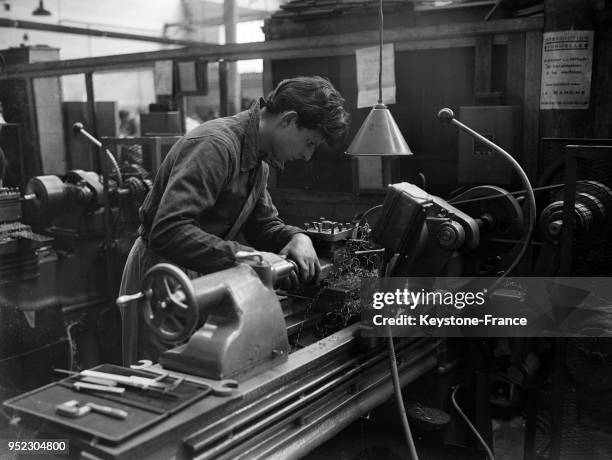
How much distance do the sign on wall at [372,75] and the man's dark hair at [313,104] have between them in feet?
3.32

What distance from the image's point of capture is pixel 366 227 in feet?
5.89

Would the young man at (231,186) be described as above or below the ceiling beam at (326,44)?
below

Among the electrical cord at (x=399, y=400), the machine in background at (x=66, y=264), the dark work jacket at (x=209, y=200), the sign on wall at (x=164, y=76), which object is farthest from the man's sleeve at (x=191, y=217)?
the sign on wall at (x=164, y=76)

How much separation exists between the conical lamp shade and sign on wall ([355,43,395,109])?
796mm

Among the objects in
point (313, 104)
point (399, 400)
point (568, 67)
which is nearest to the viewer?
point (399, 400)

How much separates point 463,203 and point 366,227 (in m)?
0.32

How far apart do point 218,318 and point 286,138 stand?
0.68m

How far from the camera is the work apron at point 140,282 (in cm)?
176

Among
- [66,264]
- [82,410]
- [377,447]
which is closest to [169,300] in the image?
[82,410]

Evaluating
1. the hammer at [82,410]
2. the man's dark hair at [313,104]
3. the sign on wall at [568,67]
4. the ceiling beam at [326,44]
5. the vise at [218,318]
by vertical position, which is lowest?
the hammer at [82,410]

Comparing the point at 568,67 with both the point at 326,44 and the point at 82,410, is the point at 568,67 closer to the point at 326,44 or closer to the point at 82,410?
the point at 326,44

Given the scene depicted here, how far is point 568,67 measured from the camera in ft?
6.79

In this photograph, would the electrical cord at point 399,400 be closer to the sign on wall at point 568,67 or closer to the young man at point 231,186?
the young man at point 231,186

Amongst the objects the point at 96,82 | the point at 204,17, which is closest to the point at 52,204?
the point at 96,82
